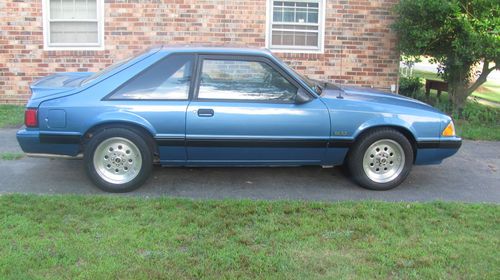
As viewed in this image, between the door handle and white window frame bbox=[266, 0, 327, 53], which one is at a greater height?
white window frame bbox=[266, 0, 327, 53]

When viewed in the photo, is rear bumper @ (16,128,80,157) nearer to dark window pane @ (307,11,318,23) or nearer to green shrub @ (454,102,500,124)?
dark window pane @ (307,11,318,23)

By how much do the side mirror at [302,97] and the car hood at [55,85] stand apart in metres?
2.22

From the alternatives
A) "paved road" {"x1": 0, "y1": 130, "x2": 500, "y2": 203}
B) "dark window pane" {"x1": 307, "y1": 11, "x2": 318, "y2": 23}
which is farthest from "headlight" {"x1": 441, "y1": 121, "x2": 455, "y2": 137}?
"dark window pane" {"x1": 307, "y1": 11, "x2": 318, "y2": 23}

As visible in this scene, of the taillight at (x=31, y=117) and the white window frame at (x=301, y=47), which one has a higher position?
the white window frame at (x=301, y=47)

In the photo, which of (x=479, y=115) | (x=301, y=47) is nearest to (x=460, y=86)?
(x=479, y=115)

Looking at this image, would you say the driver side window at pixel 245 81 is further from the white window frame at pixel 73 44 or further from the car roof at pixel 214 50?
the white window frame at pixel 73 44

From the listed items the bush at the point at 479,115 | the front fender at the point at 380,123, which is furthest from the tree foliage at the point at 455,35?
the front fender at the point at 380,123

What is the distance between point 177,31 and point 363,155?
5.58 meters

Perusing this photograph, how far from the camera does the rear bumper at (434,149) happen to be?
5887mm

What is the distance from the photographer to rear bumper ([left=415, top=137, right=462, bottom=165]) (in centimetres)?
589

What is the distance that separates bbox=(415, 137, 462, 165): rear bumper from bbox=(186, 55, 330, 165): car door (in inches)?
40.6

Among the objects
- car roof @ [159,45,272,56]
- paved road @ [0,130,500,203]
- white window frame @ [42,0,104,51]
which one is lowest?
paved road @ [0,130,500,203]

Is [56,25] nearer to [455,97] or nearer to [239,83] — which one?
[239,83]

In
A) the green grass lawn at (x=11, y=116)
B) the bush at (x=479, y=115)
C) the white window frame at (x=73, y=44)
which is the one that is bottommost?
the green grass lawn at (x=11, y=116)
